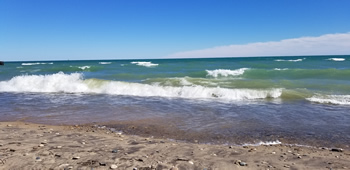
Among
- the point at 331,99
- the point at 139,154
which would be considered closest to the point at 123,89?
the point at 139,154

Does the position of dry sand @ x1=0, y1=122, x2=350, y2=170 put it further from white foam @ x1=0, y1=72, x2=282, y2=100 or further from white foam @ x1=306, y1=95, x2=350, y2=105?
white foam @ x1=0, y1=72, x2=282, y2=100

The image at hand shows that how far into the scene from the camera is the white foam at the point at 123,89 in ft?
36.3

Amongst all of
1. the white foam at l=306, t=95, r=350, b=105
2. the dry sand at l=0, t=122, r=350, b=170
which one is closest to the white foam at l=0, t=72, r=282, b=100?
the white foam at l=306, t=95, r=350, b=105

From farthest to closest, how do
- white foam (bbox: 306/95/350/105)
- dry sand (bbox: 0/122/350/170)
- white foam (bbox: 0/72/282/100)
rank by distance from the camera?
1. white foam (bbox: 0/72/282/100)
2. white foam (bbox: 306/95/350/105)
3. dry sand (bbox: 0/122/350/170)

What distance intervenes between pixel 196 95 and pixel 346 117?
6.09m

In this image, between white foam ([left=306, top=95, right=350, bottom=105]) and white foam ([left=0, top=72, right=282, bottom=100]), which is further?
white foam ([left=0, top=72, right=282, bottom=100])

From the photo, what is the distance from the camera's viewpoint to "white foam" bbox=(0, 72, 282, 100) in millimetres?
11078

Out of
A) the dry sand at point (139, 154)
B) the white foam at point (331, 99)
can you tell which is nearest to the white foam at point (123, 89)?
the white foam at point (331, 99)

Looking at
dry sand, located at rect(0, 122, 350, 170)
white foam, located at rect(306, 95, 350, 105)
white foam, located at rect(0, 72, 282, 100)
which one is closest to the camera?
dry sand, located at rect(0, 122, 350, 170)

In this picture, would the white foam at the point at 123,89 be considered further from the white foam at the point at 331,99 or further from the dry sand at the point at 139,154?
the dry sand at the point at 139,154

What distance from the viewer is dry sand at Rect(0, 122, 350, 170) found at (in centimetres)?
345

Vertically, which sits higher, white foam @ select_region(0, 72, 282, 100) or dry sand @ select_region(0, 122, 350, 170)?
white foam @ select_region(0, 72, 282, 100)

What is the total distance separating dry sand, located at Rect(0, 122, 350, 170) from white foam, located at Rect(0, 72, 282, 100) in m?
6.51

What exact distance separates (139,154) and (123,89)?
933cm
